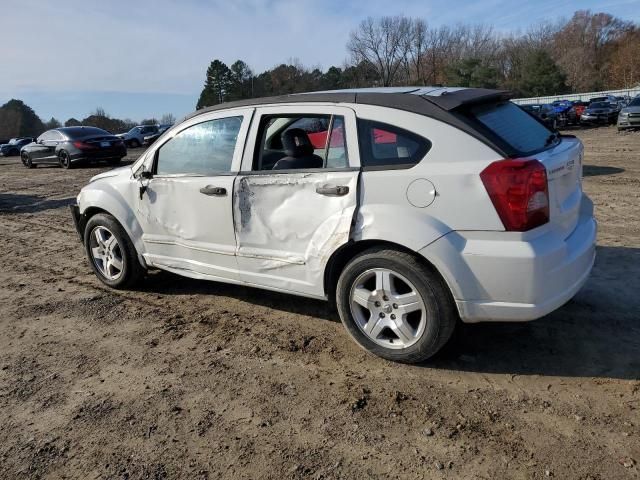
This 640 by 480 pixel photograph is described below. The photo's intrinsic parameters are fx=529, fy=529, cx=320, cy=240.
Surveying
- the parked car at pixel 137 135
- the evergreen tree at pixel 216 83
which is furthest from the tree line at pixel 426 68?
the parked car at pixel 137 135

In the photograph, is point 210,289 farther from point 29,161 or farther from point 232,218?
point 29,161

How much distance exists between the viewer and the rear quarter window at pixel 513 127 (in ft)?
10.6

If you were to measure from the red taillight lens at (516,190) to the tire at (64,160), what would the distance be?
1790 cm

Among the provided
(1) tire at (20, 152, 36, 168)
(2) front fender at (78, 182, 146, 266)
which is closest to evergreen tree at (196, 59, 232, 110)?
(1) tire at (20, 152, 36, 168)

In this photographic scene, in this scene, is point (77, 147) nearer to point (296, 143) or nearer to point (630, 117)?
point (296, 143)

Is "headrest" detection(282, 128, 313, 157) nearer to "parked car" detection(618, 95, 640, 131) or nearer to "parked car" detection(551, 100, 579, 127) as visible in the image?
"parked car" detection(618, 95, 640, 131)

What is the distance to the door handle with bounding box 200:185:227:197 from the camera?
4090 millimetres

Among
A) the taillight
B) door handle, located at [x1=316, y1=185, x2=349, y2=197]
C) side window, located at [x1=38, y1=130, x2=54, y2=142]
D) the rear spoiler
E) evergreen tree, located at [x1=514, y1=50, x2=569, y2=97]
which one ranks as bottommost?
door handle, located at [x1=316, y1=185, x2=349, y2=197]

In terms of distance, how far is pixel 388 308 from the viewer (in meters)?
3.43

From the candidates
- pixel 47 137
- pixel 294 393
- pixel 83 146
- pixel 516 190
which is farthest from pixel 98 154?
pixel 516 190

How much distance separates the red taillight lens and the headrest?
4.86ft

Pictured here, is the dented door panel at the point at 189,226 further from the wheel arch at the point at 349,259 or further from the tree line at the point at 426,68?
the tree line at the point at 426,68

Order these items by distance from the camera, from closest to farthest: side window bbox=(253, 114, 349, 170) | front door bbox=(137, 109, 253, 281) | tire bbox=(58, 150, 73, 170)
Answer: side window bbox=(253, 114, 349, 170) → front door bbox=(137, 109, 253, 281) → tire bbox=(58, 150, 73, 170)

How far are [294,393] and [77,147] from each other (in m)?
17.0
